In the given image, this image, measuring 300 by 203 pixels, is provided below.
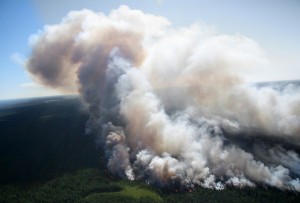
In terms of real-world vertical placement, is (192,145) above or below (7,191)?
above

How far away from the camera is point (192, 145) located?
624 ft

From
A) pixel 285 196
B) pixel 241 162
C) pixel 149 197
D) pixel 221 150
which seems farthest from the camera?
pixel 221 150

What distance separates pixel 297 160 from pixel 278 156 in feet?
36.3

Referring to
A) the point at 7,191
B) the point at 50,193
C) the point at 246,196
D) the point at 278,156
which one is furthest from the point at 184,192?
the point at 7,191

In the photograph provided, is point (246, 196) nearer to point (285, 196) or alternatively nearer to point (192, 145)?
point (285, 196)

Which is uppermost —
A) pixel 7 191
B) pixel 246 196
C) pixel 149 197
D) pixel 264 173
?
pixel 264 173

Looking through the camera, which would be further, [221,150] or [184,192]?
[221,150]

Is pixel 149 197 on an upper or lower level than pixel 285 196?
lower

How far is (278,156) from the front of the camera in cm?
18512

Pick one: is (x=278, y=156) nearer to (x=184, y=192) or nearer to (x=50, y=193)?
(x=184, y=192)

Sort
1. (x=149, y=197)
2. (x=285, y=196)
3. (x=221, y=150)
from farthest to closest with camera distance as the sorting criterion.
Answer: (x=221, y=150) < (x=149, y=197) < (x=285, y=196)

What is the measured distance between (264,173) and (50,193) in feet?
412

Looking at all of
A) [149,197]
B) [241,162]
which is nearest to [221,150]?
[241,162]

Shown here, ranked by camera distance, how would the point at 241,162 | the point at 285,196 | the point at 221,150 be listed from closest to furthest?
the point at 285,196 → the point at 241,162 → the point at 221,150
